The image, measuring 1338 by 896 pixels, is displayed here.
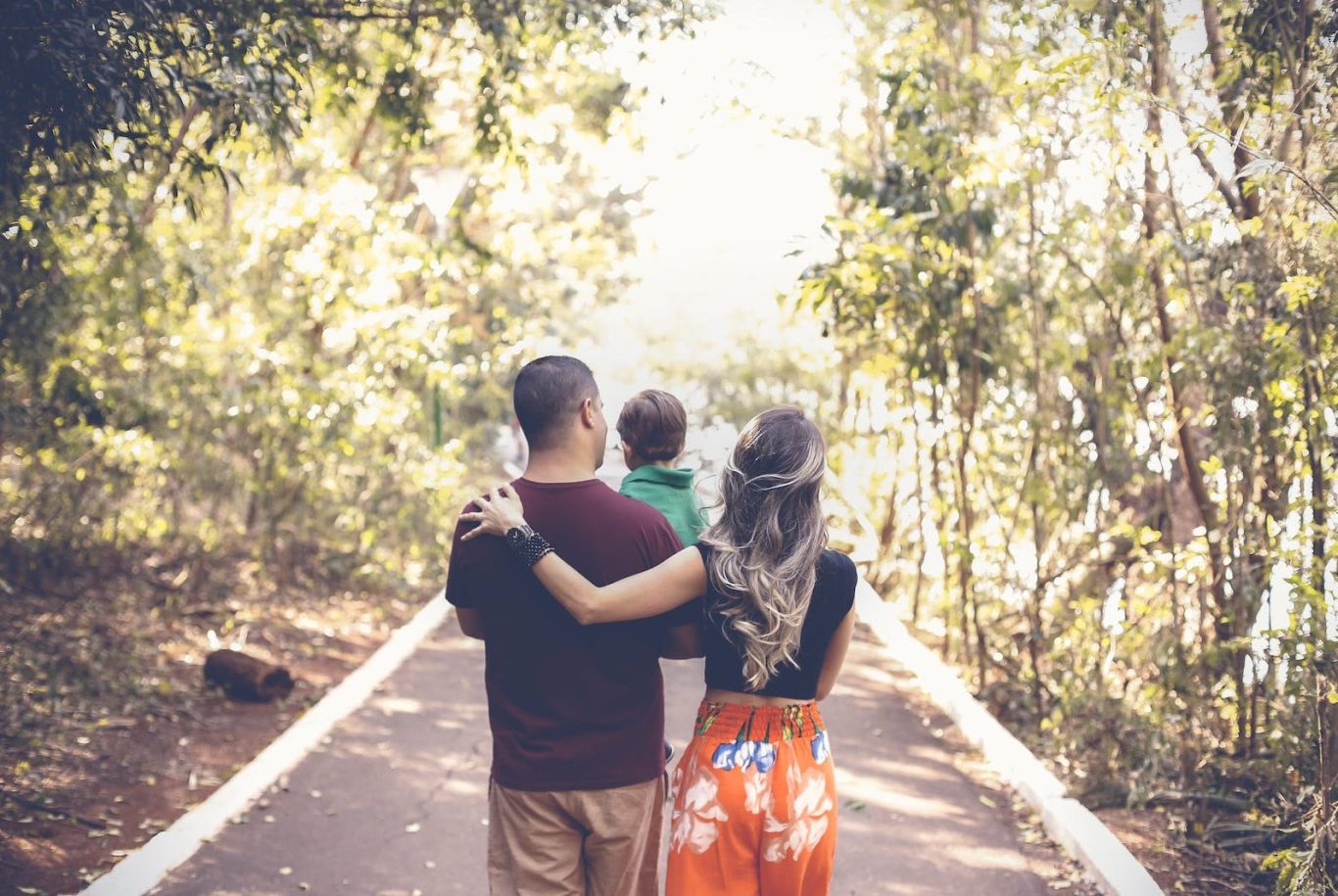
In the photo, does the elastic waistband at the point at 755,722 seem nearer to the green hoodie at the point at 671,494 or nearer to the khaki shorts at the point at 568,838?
the khaki shorts at the point at 568,838

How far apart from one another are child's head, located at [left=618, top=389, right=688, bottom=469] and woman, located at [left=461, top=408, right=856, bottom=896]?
41.0 inches

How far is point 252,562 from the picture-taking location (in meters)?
13.5

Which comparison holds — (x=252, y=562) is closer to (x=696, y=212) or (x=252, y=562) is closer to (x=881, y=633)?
(x=881, y=633)

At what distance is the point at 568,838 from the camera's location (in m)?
3.35

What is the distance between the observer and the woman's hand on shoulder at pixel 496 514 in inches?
125

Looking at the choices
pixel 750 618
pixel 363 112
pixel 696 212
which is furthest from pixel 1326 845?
pixel 696 212

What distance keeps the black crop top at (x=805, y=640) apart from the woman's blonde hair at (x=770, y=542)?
5 cm

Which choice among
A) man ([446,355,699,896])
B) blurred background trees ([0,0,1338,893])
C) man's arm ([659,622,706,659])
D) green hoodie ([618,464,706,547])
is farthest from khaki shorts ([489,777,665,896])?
blurred background trees ([0,0,1338,893])

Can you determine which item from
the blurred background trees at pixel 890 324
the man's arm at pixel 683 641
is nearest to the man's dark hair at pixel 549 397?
the man's arm at pixel 683 641

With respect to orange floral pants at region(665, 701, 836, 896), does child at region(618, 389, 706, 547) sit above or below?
above

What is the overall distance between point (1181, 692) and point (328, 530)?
32.1ft

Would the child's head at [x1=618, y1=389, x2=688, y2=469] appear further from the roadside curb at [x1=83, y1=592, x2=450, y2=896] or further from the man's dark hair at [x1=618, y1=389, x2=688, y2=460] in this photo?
the roadside curb at [x1=83, y1=592, x2=450, y2=896]

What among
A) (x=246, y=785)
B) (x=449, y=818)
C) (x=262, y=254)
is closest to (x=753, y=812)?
(x=449, y=818)

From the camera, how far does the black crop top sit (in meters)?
3.29
